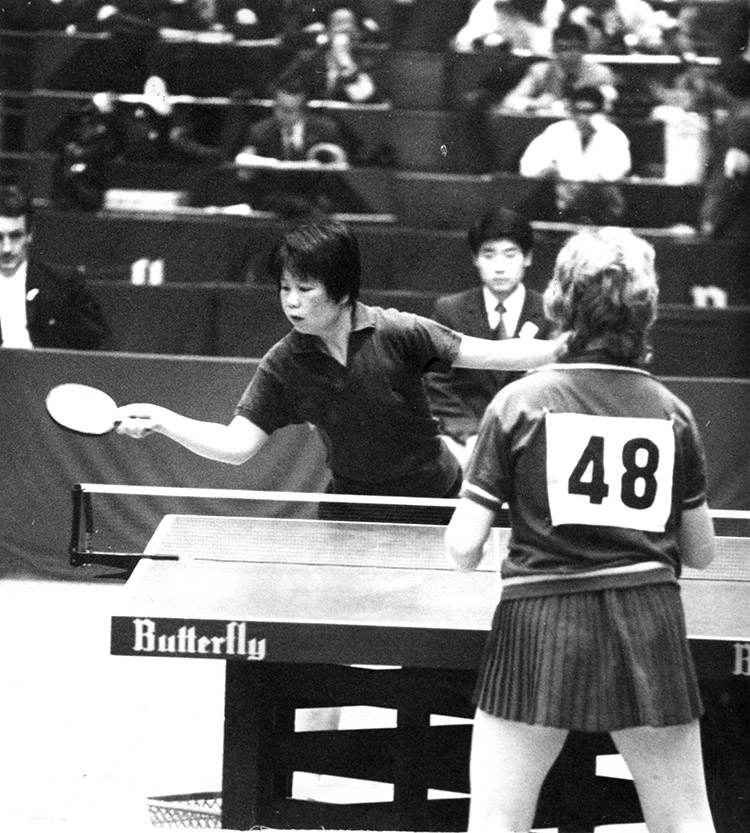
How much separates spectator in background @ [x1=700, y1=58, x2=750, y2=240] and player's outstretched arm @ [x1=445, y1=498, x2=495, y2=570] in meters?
6.89

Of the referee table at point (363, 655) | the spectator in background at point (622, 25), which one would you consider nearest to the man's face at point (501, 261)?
the referee table at point (363, 655)

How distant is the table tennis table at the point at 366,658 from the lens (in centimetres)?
Answer: 322

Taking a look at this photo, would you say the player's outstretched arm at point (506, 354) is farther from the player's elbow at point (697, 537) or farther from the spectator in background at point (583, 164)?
the spectator in background at point (583, 164)

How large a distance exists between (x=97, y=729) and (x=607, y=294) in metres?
3.02

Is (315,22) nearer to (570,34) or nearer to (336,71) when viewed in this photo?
(336,71)

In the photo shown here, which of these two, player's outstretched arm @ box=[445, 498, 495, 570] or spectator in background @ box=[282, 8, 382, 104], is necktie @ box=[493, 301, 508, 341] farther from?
spectator in background @ box=[282, 8, 382, 104]

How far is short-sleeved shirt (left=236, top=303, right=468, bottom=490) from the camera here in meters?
4.10

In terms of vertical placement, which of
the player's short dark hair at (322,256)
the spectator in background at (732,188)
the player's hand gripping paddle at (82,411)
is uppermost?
the spectator in background at (732,188)

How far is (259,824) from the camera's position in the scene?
3.72 metres

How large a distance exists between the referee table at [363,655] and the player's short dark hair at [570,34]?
265 inches

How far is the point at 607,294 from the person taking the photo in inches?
114

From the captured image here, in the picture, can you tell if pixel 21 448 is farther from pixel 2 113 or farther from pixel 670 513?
pixel 670 513

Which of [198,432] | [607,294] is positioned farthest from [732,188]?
[607,294]

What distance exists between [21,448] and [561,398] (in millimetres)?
4939
